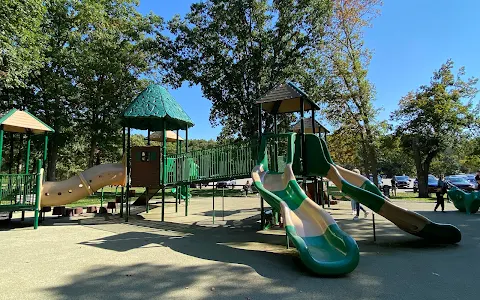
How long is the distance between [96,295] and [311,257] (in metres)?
3.36

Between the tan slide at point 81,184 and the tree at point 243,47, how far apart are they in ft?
44.0

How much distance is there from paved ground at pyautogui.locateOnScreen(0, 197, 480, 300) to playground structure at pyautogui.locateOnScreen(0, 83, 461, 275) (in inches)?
20.4

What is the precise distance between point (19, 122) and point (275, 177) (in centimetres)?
940

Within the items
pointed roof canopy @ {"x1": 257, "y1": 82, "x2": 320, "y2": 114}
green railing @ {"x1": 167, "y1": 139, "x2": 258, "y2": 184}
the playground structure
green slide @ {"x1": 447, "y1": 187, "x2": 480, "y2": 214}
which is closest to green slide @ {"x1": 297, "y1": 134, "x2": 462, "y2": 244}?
the playground structure

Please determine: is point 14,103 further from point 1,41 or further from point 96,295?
point 96,295

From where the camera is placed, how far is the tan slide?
11625 mm

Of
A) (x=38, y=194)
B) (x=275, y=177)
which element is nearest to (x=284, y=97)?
(x=275, y=177)

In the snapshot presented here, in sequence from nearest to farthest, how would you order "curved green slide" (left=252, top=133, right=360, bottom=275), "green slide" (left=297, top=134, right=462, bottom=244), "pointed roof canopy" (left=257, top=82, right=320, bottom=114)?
"curved green slide" (left=252, top=133, right=360, bottom=275)
"green slide" (left=297, top=134, right=462, bottom=244)
"pointed roof canopy" (left=257, top=82, right=320, bottom=114)

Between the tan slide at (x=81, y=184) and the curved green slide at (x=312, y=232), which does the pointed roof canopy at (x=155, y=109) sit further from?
the curved green slide at (x=312, y=232)

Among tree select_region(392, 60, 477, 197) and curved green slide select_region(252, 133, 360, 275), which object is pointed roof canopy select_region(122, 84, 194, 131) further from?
tree select_region(392, 60, 477, 197)

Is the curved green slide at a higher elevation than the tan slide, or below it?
below

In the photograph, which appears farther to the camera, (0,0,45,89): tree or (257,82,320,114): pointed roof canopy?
(0,0,45,89): tree

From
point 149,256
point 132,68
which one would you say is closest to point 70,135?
point 132,68

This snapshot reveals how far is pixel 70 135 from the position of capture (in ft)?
81.1
